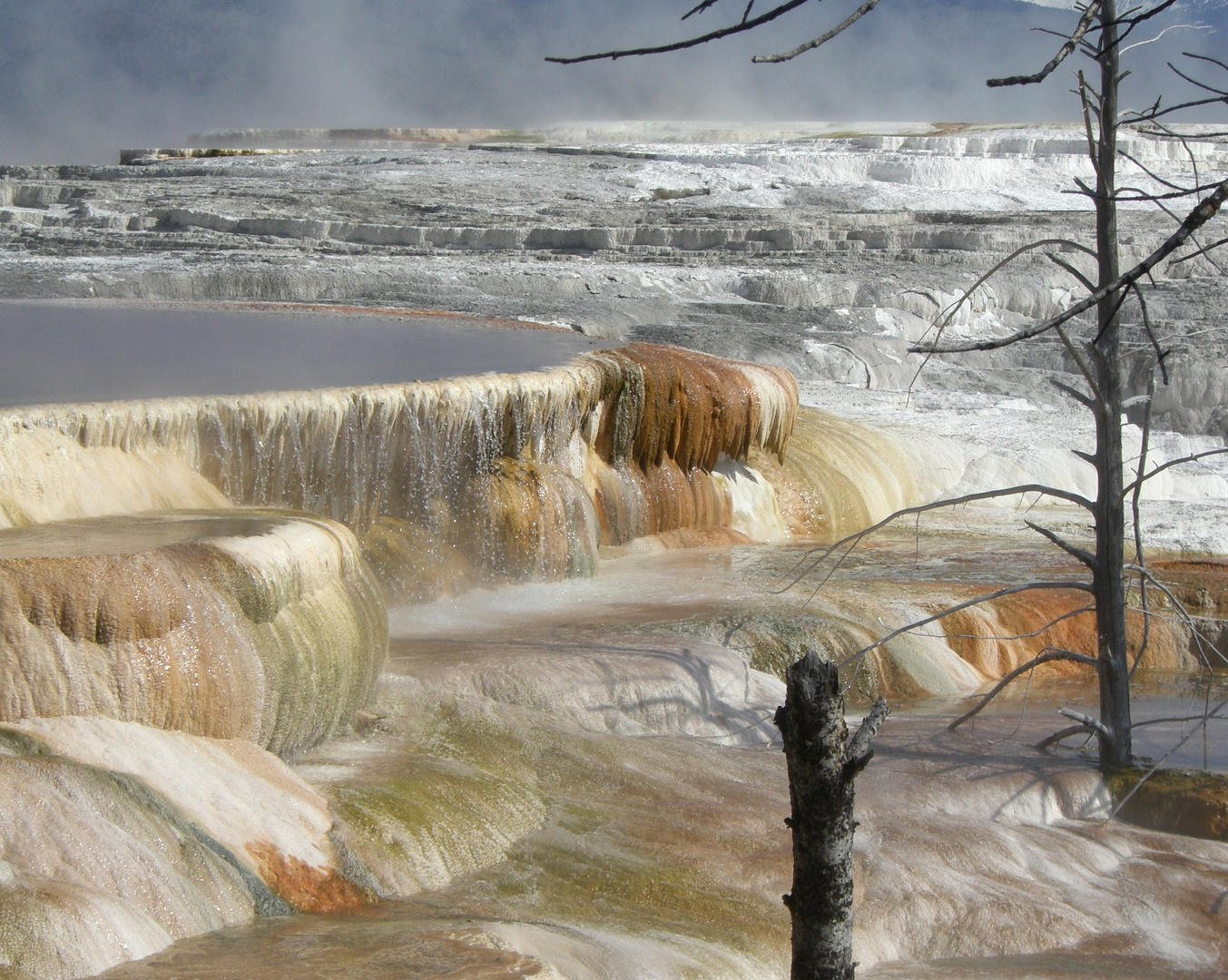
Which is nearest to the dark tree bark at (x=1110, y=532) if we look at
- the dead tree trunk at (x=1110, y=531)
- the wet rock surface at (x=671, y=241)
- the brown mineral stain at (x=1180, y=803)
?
the dead tree trunk at (x=1110, y=531)

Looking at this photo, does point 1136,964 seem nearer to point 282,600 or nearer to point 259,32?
point 282,600

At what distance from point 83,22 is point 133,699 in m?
60.6

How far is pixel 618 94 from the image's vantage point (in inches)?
1935

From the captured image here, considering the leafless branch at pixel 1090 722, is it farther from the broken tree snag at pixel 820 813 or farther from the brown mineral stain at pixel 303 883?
the broken tree snag at pixel 820 813

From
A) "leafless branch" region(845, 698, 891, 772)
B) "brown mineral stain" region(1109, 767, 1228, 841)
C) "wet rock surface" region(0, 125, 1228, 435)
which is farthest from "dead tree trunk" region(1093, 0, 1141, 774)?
"leafless branch" region(845, 698, 891, 772)

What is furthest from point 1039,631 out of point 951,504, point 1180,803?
point 1180,803

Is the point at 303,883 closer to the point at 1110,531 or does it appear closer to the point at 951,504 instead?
the point at 951,504

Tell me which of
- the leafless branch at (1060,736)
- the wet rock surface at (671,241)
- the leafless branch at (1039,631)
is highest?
the wet rock surface at (671,241)

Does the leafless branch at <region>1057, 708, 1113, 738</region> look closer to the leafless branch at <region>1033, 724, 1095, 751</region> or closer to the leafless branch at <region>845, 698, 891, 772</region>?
the leafless branch at <region>1033, 724, 1095, 751</region>

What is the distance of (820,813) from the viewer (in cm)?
155

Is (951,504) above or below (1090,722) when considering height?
above

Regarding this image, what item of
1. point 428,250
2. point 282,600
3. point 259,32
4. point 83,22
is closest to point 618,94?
point 259,32

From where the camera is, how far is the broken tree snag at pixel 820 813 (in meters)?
1.52

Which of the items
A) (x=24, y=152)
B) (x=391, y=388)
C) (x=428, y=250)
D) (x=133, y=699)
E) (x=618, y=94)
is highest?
(x=618, y=94)
